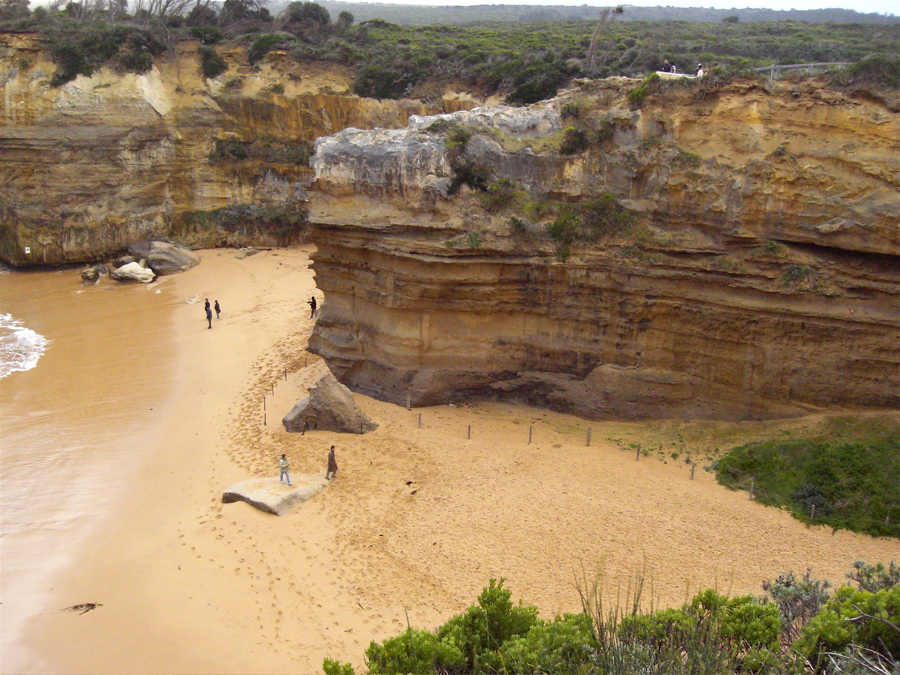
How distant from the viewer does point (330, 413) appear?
14.6 meters

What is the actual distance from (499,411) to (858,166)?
8505 mm

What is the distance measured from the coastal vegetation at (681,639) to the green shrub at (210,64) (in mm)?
30532

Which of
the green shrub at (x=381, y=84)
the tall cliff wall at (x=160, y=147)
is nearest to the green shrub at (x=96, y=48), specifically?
the tall cliff wall at (x=160, y=147)

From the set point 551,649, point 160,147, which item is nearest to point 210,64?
point 160,147

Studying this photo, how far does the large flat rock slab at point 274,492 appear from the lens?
11891 millimetres

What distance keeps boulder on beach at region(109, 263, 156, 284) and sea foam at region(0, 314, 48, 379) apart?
4.54m

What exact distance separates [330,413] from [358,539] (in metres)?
3.91

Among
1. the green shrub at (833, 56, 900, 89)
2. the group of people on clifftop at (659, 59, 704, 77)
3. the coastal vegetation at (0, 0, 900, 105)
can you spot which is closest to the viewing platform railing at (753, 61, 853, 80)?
the green shrub at (833, 56, 900, 89)

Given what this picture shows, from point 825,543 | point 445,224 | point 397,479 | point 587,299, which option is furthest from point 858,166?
point 397,479

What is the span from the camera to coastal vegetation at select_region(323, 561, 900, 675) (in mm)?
6191

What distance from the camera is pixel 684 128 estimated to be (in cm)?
1449

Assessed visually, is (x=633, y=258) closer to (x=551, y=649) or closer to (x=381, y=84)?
(x=551, y=649)

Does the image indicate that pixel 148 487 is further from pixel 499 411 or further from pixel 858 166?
pixel 858 166

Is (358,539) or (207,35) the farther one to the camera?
(207,35)
